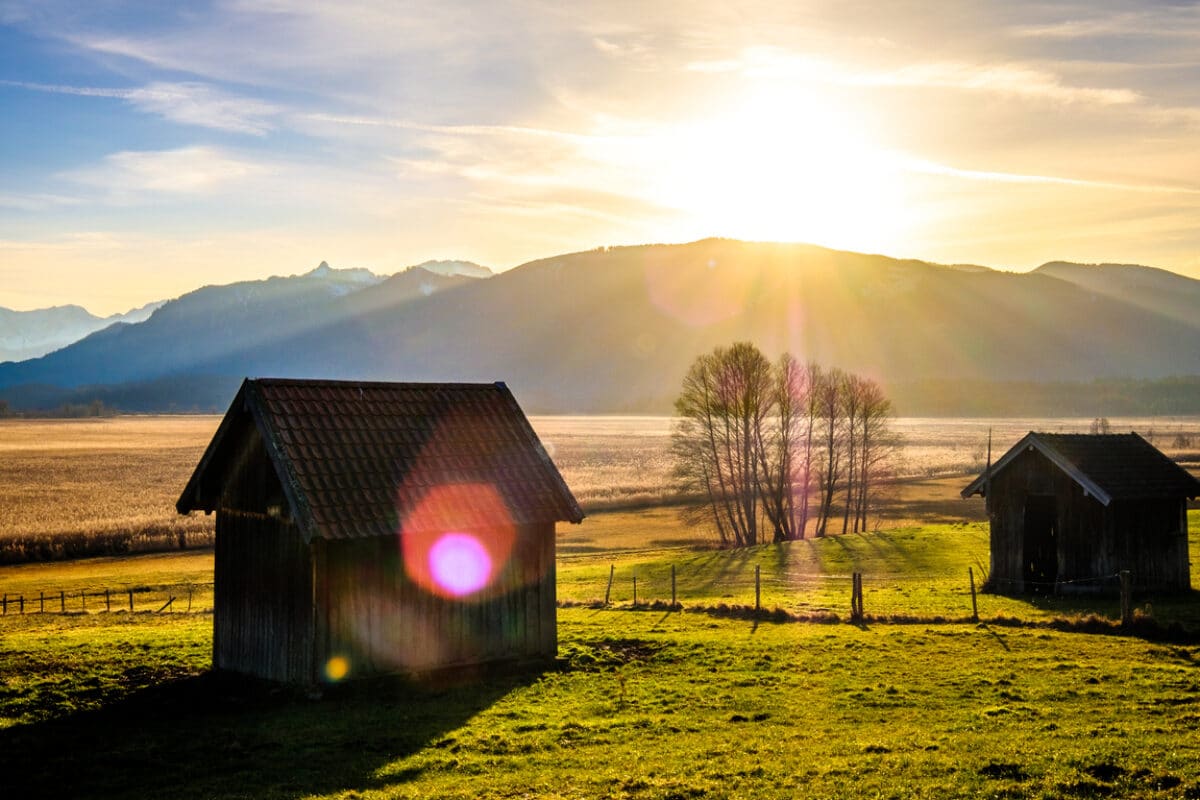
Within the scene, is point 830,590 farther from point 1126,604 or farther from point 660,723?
point 660,723

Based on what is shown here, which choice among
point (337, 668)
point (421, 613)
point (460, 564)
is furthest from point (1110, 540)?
point (337, 668)

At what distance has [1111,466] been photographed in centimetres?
3828

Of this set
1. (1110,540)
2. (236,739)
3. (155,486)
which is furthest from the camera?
(155,486)

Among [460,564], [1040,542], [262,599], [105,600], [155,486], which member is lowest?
[105,600]

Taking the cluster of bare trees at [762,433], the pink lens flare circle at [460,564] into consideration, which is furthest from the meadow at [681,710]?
the cluster of bare trees at [762,433]

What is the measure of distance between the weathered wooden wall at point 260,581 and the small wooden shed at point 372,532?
5 centimetres

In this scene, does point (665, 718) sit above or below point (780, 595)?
above

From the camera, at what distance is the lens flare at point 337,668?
22.9 metres

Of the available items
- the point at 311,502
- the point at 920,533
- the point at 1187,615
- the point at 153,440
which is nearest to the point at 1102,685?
the point at 1187,615

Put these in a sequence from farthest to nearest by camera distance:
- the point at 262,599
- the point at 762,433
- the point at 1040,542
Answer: the point at 762,433, the point at 1040,542, the point at 262,599

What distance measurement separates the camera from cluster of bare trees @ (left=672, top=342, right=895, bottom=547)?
70.1m

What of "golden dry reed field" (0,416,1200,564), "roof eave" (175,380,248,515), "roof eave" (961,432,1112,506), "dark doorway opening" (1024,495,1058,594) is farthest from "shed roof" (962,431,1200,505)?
"golden dry reed field" (0,416,1200,564)

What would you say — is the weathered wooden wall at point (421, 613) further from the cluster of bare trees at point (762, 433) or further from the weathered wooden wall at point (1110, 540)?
the cluster of bare trees at point (762, 433)

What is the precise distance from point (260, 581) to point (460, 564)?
15.8ft
